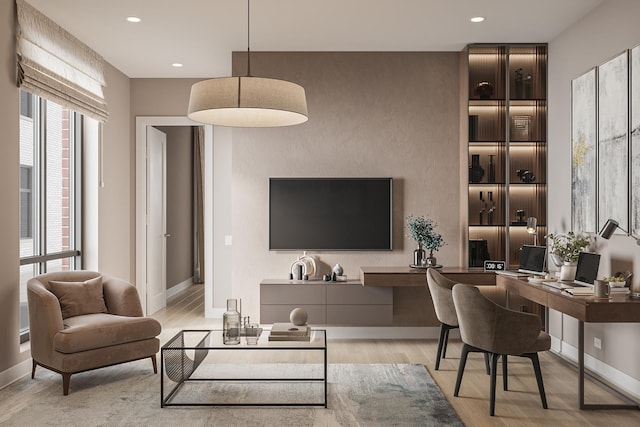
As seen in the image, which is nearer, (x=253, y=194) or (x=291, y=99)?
(x=291, y=99)

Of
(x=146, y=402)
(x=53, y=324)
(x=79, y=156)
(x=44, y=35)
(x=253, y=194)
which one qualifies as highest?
(x=44, y=35)

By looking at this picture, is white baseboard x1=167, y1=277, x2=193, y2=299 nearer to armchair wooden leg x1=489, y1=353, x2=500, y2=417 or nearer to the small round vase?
the small round vase

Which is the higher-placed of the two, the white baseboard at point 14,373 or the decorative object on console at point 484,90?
the decorative object on console at point 484,90

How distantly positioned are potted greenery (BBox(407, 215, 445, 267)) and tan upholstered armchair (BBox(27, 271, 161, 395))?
251cm

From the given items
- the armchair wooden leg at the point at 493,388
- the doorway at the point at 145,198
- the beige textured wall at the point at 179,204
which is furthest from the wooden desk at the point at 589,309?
the beige textured wall at the point at 179,204

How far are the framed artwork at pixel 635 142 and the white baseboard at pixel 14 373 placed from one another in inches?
178

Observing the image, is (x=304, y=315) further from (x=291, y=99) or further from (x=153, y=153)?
(x=153, y=153)

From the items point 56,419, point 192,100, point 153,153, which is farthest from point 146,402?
point 153,153

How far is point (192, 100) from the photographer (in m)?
3.57

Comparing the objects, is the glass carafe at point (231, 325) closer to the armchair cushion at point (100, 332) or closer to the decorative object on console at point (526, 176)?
the armchair cushion at point (100, 332)

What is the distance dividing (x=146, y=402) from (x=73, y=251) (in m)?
2.47

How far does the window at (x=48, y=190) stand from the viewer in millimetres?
4836

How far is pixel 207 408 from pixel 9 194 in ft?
7.11

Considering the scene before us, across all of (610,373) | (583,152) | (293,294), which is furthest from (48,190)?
(610,373)
